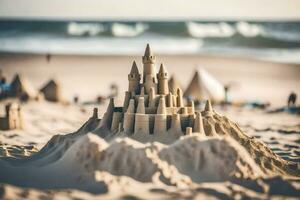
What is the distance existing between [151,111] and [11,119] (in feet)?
33.7

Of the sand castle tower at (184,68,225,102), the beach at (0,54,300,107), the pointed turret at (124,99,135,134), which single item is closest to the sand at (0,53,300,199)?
the pointed turret at (124,99,135,134)

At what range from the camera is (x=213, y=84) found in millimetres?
36406

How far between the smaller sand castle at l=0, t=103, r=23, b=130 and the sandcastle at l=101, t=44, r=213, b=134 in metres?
8.59

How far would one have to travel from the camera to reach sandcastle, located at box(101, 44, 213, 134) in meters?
15.9

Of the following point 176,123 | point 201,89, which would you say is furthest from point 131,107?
point 201,89

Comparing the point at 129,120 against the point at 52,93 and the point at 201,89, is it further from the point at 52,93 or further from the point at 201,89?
the point at 201,89

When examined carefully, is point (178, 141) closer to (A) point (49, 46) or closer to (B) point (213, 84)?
(B) point (213, 84)

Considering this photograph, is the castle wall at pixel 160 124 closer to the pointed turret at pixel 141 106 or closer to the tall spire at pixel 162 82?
the pointed turret at pixel 141 106

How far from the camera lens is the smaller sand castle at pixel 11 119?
24.1 metres

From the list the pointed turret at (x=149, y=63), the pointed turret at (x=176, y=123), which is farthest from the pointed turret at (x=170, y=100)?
the pointed turret at (x=149, y=63)

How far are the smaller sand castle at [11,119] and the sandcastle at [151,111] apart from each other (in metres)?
8.59

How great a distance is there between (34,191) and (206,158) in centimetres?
484

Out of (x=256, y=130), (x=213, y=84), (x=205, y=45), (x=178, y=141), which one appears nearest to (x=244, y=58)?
(x=205, y=45)

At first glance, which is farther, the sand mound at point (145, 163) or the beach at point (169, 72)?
the beach at point (169, 72)
